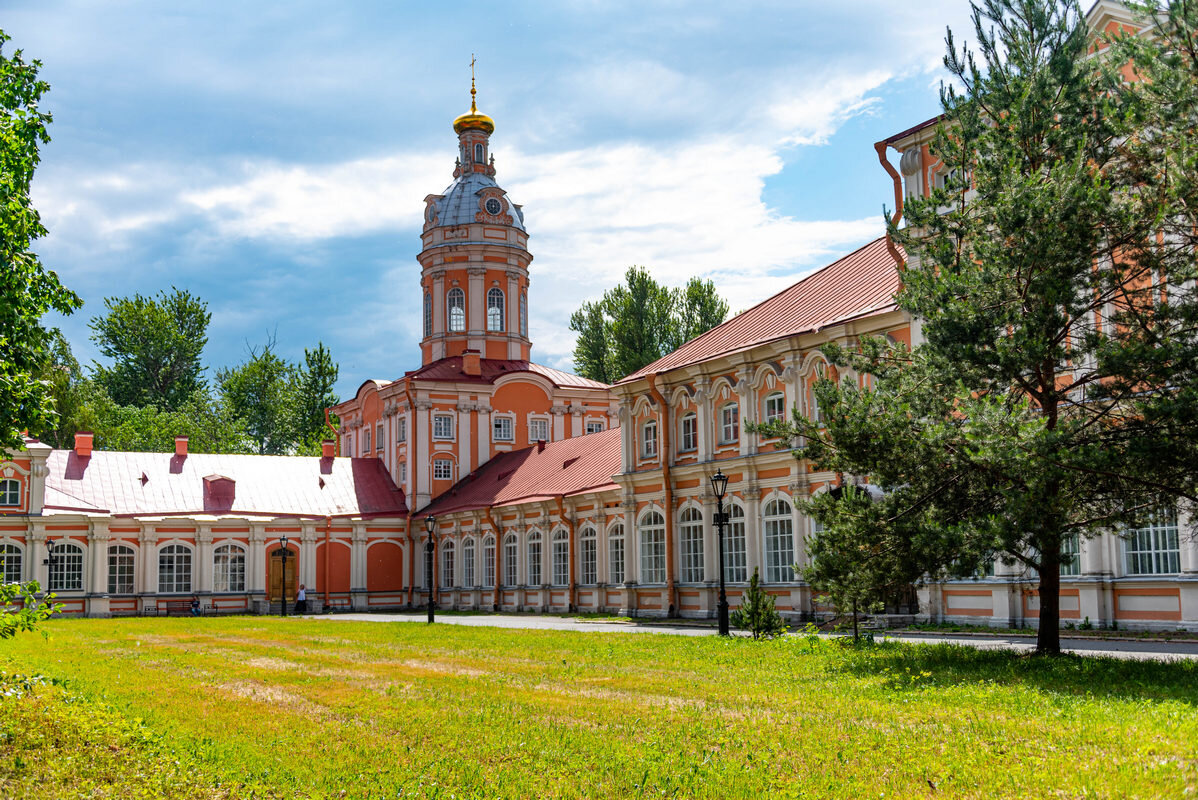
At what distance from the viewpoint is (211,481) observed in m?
47.1

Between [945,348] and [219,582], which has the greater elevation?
[945,348]

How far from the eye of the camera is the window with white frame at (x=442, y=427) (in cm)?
5003

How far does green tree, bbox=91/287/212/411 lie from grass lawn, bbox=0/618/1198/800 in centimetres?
6124

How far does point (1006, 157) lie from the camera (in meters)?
13.9

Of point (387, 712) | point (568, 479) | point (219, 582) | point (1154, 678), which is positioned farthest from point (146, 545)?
point (1154, 678)

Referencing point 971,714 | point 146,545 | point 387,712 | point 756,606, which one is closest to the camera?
point 971,714

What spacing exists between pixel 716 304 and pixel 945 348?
164ft

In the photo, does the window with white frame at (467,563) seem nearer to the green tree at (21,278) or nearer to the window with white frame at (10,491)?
the window with white frame at (10,491)

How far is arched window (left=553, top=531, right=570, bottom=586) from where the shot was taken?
38781 mm

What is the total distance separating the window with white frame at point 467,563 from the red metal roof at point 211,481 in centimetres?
480

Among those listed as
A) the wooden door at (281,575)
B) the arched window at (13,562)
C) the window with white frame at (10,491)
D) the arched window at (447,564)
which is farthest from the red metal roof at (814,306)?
the arched window at (13,562)

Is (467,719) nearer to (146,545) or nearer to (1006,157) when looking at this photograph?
(1006,157)

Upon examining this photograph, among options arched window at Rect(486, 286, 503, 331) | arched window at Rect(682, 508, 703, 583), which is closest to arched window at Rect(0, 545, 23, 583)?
arched window at Rect(486, 286, 503, 331)

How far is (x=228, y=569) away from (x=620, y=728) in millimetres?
38822
